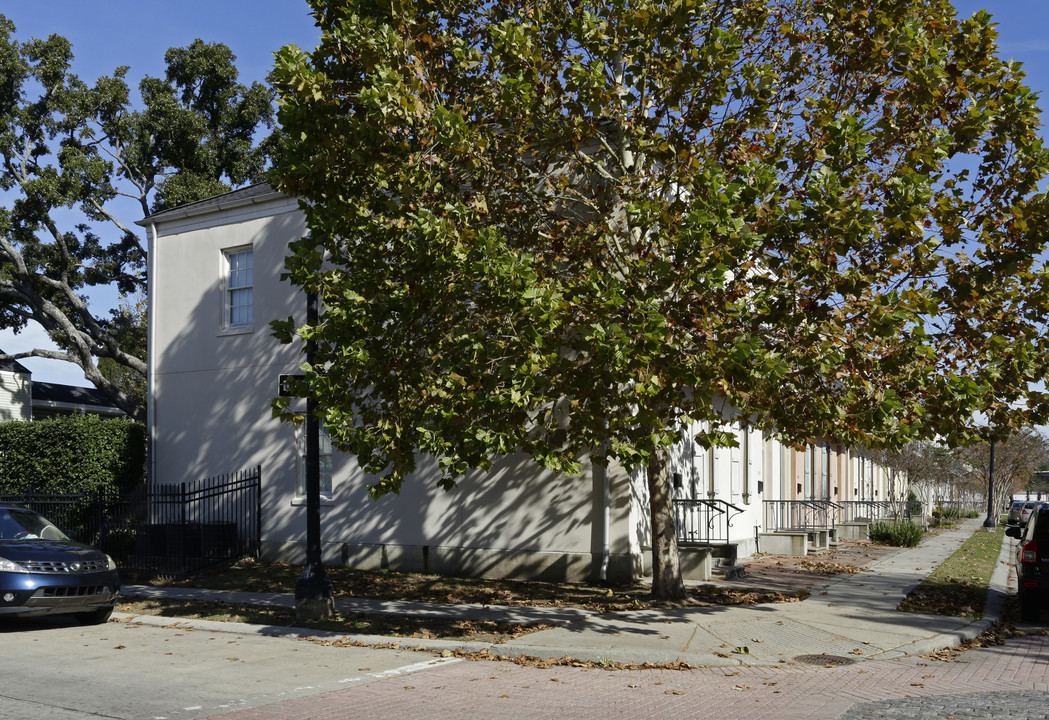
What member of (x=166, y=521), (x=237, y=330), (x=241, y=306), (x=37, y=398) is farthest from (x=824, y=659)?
(x=37, y=398)

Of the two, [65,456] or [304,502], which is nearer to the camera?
[304,502]

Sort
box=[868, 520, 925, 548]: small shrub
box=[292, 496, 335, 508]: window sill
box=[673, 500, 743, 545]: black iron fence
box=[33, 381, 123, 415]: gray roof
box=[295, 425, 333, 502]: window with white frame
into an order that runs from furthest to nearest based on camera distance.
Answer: box=[33, 381, 123, 415]: gray roof, box=[868, 520, 925, 548]: small shrub, box=[295, 425, 333, 502]: window with white frame, box=[292, 496, 335, 508]: window sill, box=[673, 500, 743, 545]: black iron fence

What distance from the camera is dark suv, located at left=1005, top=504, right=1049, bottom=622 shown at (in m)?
12.8

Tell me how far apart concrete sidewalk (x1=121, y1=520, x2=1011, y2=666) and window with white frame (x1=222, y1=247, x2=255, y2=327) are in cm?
742

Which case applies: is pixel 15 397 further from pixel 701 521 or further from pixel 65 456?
pixel 701 521

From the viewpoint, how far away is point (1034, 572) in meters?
12.8

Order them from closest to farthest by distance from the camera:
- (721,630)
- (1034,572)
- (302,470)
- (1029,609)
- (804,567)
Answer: (721,630)
(1034,572)
(1029,609)
(804,567)
(302,470)

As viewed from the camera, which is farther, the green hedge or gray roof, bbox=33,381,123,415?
gray roof, bbox=33,381,123,415

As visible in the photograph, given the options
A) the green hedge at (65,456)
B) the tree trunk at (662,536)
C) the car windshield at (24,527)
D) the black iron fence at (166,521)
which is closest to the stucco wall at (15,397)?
the green hedge at (65,456)

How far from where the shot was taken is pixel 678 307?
10.2 metres

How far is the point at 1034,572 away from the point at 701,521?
7.27m

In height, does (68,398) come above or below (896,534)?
above

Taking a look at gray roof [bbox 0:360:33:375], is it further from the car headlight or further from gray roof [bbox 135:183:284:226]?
the car headlight

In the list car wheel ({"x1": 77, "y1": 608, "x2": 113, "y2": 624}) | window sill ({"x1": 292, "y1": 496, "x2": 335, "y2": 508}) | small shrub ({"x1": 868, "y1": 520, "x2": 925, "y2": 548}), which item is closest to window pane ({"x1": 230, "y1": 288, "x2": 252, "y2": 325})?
window sill ({"x1": 292, "y1": 496, "x2": 335, "y2": 508})
